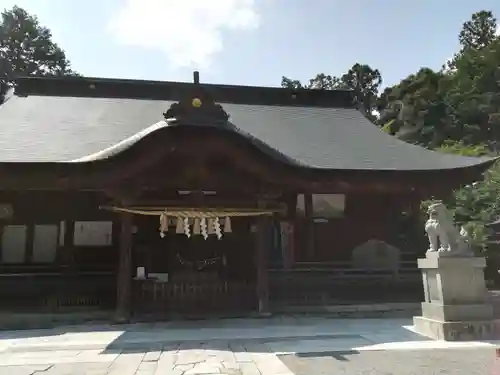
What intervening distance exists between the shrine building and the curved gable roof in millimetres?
74

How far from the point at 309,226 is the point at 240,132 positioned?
397 centimetres

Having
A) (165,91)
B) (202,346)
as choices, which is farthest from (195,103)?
(165,91)

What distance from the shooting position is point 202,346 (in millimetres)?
6711

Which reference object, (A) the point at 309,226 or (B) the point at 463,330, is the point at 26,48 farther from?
(B) the point at 463,330

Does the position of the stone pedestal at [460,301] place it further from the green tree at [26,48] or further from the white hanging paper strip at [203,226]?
the green tree at [26,48]

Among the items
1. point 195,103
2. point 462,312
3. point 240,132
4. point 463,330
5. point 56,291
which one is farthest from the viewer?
point 56,291

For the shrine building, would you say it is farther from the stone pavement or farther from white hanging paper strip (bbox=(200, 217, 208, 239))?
the stone pavement

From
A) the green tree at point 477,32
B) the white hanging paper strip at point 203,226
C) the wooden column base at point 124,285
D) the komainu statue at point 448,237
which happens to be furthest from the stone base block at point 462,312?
the green tree at point 477,32

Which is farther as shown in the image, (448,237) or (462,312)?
(448,237)

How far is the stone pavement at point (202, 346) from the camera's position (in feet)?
18.0

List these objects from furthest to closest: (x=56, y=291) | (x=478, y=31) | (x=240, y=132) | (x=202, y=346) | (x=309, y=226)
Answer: (x=478, y=31) → (x=309, y=226) → (x=56, y=291) → (x=240, y=132) → (x=202, y=346)

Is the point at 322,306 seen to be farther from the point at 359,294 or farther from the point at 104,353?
the point at 104,353

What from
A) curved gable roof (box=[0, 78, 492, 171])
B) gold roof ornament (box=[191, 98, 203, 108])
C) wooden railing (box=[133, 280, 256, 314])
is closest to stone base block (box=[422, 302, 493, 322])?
wooden railing (box=[133, 280, 256, 314])

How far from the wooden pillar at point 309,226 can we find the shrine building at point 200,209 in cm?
3
